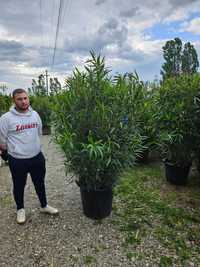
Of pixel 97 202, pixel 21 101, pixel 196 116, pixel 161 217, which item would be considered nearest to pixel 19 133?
pixel 21 101

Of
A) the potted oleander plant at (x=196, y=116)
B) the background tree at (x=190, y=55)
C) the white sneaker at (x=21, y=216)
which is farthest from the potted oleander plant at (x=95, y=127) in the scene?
the background tree at (x=190, y=55)

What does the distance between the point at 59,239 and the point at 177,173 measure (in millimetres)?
1875

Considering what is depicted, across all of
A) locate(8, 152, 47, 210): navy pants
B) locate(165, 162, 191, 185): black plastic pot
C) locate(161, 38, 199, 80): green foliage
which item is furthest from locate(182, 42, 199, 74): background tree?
locate(8, 152, 47, 210): navy pants

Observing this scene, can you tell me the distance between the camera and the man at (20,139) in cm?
227

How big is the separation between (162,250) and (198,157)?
68.2 inches

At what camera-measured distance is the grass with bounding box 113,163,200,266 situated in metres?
2.08

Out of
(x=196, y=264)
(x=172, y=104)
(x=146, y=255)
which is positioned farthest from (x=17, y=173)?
(x=172, y=104)

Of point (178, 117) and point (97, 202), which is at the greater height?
point (178, 117)

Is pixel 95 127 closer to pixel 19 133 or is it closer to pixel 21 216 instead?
pixel 19 133

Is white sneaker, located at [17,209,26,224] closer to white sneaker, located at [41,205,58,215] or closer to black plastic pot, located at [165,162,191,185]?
white sneaker, located at [41,205,58,215]

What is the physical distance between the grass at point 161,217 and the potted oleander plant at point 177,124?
0.97 ft

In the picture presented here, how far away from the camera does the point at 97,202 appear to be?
247 centimetres

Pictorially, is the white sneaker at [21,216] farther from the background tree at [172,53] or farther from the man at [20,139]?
the background tree at [172,53]

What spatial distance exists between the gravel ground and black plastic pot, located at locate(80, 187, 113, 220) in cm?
7
